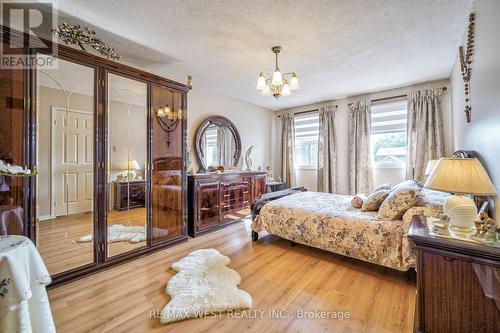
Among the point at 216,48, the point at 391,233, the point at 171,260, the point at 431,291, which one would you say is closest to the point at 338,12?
the point at 216,48

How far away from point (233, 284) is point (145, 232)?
4.49 ft

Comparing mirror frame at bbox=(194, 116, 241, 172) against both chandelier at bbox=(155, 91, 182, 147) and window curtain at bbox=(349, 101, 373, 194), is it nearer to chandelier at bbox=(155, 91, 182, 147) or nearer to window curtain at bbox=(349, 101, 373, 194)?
chandelier at bbox=(155, 91, 182, 147)

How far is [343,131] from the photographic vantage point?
4.84 metres

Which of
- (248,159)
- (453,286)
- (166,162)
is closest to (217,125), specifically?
(248,159)

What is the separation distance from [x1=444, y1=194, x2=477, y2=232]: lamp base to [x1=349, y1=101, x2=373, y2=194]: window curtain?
123 inches

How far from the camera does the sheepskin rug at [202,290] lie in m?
1.69

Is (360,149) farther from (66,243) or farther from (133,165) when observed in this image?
(66,243)

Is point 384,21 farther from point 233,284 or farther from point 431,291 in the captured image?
point 233,284

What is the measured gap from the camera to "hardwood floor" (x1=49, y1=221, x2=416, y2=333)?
1.58 m

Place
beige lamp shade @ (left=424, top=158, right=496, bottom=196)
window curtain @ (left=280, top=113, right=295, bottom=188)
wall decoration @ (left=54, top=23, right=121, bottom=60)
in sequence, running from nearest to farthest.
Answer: beige lamp shade @ (left=424, top=158, right=496, bottom=196)
wall decoration @ (left=54, top=23, right=121, bottom=60)
window curtain @ (left=280, top=113, right=295, bottom=188)

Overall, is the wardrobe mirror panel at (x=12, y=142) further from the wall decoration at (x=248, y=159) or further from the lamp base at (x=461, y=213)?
the wall decoration at (x=248, y=159)

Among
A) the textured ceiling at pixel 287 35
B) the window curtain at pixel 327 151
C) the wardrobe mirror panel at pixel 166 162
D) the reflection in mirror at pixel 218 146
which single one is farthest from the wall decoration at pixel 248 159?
the wardrobe mirror panel at pixel 166 162

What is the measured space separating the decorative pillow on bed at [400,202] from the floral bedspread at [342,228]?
5 cm

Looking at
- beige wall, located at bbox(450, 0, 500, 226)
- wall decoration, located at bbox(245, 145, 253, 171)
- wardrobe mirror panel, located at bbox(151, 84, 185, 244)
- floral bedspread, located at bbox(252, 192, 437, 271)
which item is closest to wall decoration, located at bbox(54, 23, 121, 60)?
wardrobe mirror panel, located at bbox(151, 84, 185, 244)
